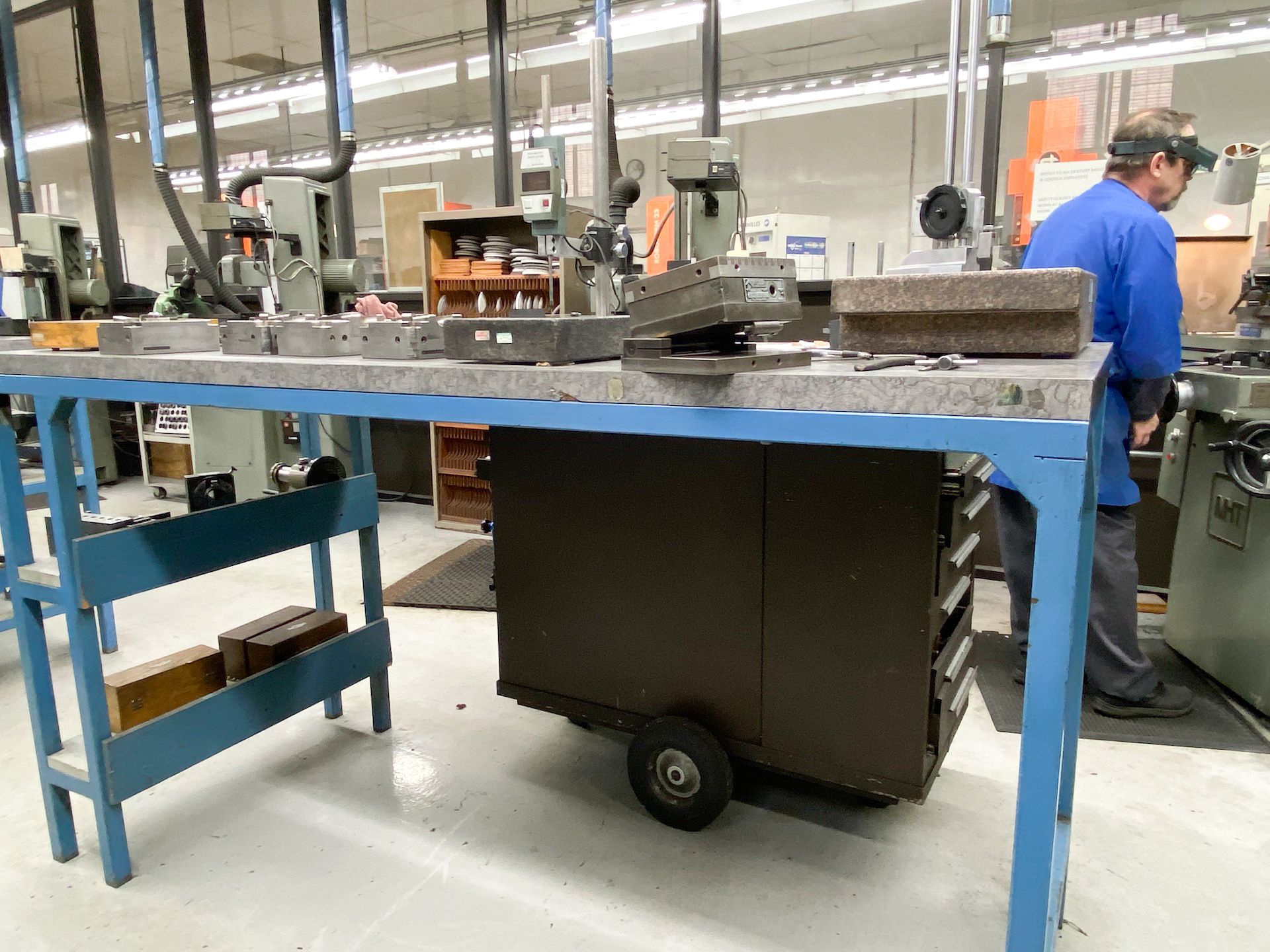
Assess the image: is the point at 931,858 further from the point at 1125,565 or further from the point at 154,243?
the point at 154,243

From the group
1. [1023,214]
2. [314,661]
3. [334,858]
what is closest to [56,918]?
[334,858]

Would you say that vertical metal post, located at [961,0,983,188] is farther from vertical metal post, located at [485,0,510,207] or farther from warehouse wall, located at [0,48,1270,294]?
warehouse wall, located at [0,48,1270,294]

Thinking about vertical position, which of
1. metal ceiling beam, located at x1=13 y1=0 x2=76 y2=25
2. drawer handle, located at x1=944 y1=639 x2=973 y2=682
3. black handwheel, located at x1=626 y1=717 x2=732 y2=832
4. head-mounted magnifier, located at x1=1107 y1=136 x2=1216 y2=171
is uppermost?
metal ceiling beam, located at x1=13 y1=0 x2=76 y2=25

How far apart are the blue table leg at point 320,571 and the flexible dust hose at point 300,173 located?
62cm

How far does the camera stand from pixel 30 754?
1.98 meters

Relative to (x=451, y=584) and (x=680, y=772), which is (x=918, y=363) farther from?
(x=451, y=584)

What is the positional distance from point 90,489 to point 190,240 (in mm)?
1593

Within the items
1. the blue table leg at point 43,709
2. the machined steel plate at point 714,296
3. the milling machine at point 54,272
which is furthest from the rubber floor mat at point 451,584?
the milling machine at point 54,272

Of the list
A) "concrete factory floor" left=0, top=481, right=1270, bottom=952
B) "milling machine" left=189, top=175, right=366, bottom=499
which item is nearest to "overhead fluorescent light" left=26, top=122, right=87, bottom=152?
"milling machine" left=189, top=175, right=366, bottom=499

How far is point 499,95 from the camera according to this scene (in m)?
4.14

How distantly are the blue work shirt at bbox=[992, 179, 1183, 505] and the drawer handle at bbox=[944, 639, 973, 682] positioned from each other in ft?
1.54

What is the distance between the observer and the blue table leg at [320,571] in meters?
2.13

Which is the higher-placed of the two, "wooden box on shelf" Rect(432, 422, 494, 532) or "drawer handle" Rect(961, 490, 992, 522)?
"drawer handle" Rect(961, 490, 992, 522)

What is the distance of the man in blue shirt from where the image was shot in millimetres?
1906
